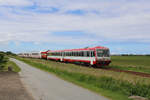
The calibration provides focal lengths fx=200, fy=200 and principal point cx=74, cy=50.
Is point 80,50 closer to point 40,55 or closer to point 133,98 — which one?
point 133,98

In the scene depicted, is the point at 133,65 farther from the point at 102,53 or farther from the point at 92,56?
the point at 92,56

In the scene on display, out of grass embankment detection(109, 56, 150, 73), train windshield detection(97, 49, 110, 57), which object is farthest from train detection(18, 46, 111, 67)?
grass embankment detection(109, 56, 150, 73)

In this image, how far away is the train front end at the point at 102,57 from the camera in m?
29.0

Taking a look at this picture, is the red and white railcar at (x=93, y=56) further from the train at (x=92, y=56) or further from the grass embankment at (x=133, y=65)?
the grass embankment at (x=133, y=65)

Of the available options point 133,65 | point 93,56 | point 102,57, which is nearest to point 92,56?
point 93,56

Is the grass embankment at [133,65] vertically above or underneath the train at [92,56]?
underneath

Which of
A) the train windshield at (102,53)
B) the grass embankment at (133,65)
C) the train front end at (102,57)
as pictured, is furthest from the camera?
the train windshield at (102,53)

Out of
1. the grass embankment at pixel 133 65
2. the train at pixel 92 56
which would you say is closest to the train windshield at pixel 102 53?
the train at pixel 92 56

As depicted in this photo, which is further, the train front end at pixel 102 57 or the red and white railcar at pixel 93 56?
the red and white railcar at pixel 93 56

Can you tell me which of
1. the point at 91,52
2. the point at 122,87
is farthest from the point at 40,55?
the point at 122,87

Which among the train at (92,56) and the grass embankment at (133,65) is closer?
the grass embankment at (133,65)

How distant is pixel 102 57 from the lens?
29375 millimetres

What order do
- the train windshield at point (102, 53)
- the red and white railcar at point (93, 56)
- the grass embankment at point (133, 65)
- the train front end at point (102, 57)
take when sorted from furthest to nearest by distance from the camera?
the train windshield at point (102, 53) < the red and white railcar at point (93, 56) < the train front end at point (102, 57) < the grass embankment at point (133, 65)

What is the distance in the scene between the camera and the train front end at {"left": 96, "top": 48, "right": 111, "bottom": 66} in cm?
2897
